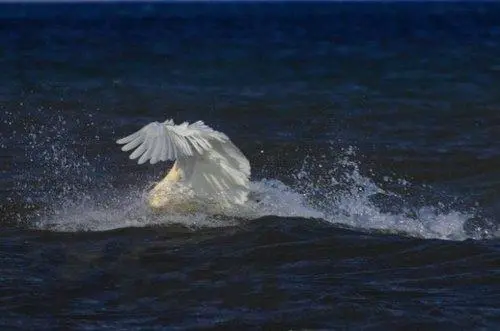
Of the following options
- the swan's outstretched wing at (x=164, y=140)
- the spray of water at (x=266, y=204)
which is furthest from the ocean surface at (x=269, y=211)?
the swan's outstretched wing at (x=164, y=140)

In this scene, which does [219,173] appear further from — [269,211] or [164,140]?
[164,140]

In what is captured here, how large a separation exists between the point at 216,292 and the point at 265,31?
128 feet

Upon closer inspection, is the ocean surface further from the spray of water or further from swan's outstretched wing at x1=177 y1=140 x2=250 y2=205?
swan's outstretched wing at x1=177 y1=140 x2=250 y2=205

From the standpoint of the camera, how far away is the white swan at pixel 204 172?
31.0ft

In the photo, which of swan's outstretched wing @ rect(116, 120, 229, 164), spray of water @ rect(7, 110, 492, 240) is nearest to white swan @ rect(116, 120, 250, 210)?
swan's outstretched wing @ rect(116, 120, 229, 164)

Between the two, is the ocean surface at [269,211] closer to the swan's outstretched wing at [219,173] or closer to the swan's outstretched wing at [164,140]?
the swan's outstretched wing at [219,173]

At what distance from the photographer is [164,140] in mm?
9211

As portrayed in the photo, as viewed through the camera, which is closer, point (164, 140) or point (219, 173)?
point (164, 140)

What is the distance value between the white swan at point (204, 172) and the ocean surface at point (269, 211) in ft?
0.64

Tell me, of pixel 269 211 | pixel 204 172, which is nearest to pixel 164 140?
pixel 204 172

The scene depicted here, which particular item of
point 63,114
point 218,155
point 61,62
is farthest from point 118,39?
point 218,155

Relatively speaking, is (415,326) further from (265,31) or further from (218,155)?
(265,31)

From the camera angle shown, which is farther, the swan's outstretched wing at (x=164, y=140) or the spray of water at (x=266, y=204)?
the spray of water at (x=266, y=204)

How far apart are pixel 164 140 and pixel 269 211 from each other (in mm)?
1708
